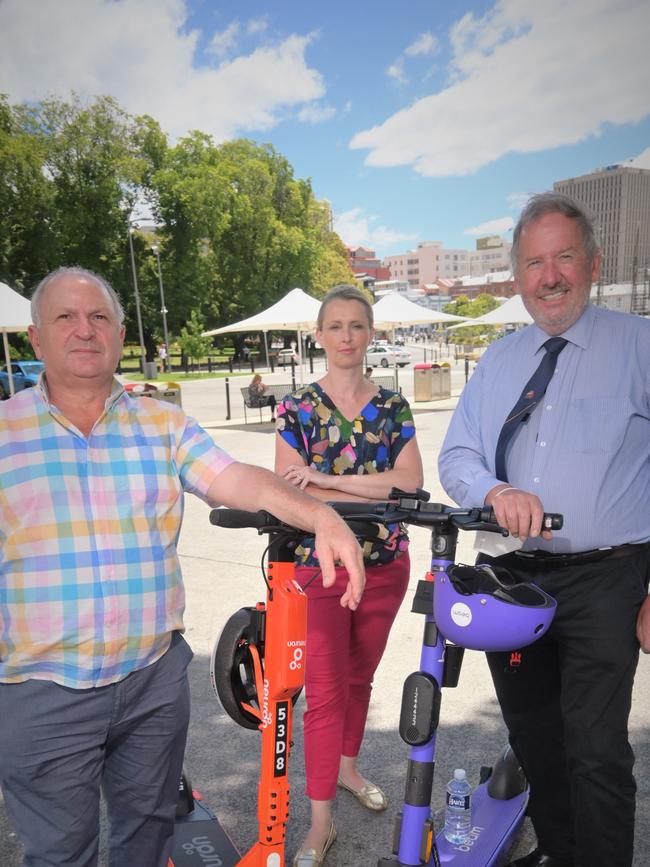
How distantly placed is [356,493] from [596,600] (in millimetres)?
935

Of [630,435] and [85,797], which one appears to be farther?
[630,435]

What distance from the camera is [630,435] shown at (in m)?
2.01

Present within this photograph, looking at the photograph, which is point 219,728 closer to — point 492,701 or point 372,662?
point 372,662

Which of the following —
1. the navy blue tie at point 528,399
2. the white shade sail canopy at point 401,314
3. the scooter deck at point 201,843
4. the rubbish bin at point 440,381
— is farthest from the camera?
the rubbish bin at point 440,381

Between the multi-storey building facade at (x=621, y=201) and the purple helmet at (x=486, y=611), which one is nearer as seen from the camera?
the purple helmet at (x=486, y=611)

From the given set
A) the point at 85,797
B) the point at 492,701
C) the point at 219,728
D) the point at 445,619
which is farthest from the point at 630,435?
the point at 219,728

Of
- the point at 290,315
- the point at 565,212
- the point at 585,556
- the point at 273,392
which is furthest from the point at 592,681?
the point at 273,392

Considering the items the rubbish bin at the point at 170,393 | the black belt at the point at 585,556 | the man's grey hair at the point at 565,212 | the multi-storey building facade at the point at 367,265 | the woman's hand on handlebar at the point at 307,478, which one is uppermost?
the multi-storey building facade at the point at 367,265

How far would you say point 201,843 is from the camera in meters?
2.42

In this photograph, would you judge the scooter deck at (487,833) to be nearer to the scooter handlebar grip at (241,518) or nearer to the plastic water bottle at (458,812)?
the plastic water bottle at (458,812)

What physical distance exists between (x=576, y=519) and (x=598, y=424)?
30 cm

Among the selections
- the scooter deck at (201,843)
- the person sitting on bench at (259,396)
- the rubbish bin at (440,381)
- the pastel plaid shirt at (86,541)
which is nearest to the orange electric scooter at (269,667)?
the pastel plaid shirt at (86,541)

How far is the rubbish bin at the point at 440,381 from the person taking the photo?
18.5 metres

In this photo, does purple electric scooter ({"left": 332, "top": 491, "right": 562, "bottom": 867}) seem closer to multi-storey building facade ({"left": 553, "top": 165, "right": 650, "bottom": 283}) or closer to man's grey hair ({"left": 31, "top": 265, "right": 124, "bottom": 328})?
man's grey hair ({"left": 31, "top": 265, "right": 124, "bottom": 328})
